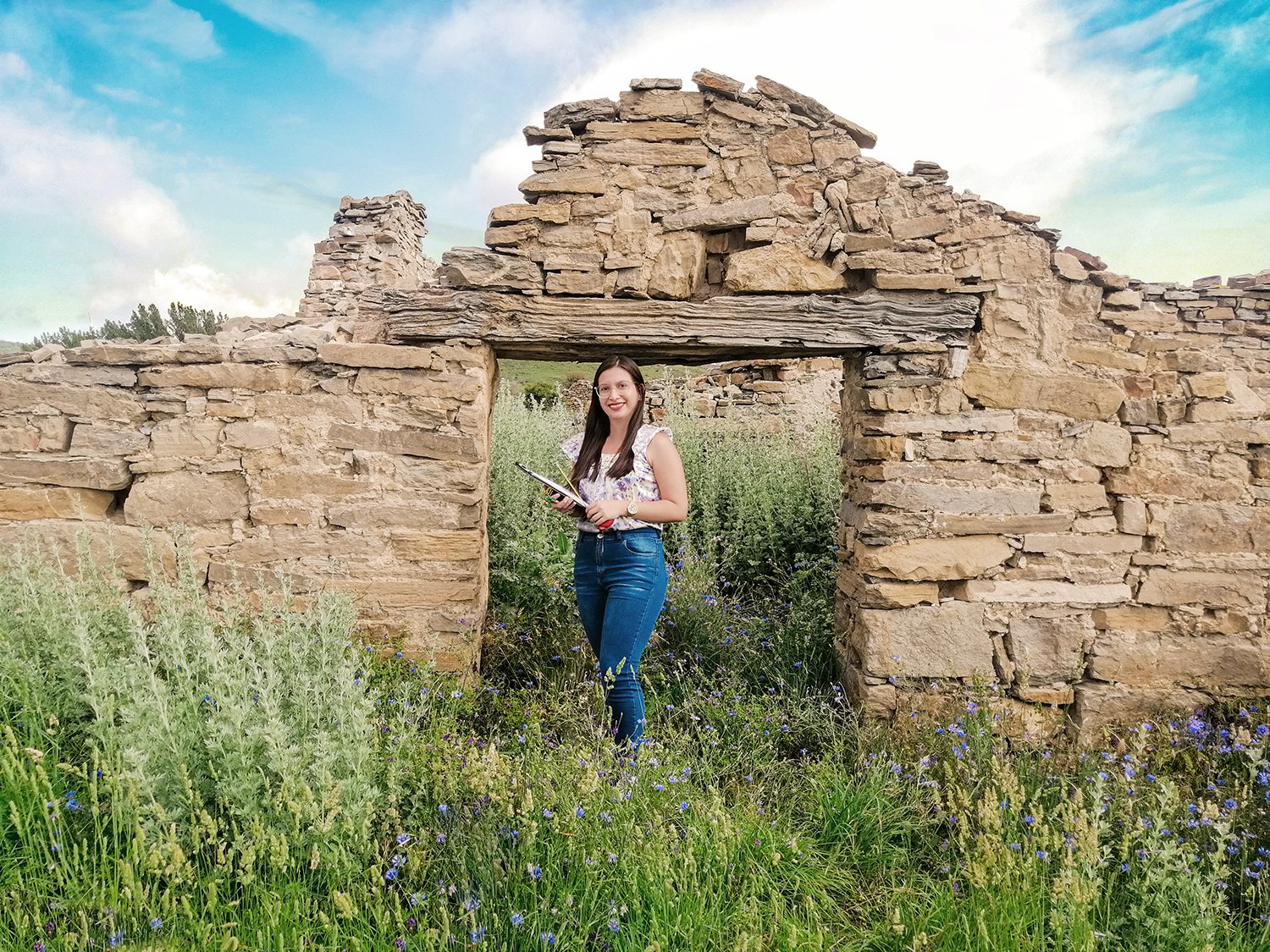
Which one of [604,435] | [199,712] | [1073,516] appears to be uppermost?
[604,435]

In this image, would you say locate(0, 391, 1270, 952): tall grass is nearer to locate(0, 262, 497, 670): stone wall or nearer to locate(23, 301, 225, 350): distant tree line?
locate(0, 262, 497, 670): stone wall

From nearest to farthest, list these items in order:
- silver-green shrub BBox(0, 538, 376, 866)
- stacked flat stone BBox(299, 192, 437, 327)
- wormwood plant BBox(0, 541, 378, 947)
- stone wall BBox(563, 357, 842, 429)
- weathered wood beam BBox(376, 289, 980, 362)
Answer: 1. wormwood plant BBox(0, 541, 378, 947)
2. silver-green shrub BBox(0, 538, 376, 866)
3. weathered wood beam BBox(376, 289, 980, 362)
4. stacked flat stone BBox(299, 192, 437, 327)
5. stone wall BBox(563, 357, 842, 429)

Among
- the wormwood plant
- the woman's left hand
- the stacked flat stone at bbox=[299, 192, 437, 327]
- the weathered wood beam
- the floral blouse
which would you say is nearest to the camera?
the wormwood plant

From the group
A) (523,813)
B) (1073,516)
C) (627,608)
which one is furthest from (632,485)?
(1073,516)

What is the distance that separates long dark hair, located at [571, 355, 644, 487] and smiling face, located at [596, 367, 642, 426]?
2 cm

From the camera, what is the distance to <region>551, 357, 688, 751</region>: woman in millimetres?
3131

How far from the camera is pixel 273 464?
3686mm

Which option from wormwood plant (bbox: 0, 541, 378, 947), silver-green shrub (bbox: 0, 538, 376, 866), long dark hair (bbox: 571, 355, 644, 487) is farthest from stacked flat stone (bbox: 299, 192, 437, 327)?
wormwood plant (bbox: 0, 541, 378, 947)

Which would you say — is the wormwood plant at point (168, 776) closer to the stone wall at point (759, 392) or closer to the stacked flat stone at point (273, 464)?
the stacked flat stone at point (273, 464)

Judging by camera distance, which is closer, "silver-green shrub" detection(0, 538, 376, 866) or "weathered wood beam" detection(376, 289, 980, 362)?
"silver-green shrub" detection(0, 538, 376, 866)

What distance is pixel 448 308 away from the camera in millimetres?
3627

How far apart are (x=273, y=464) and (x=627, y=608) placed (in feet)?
6.56

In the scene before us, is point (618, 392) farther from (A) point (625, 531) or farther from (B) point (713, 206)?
(B) point (713, 206)

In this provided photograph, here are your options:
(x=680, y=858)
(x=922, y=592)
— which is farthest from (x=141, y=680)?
(x=922, y=592)
